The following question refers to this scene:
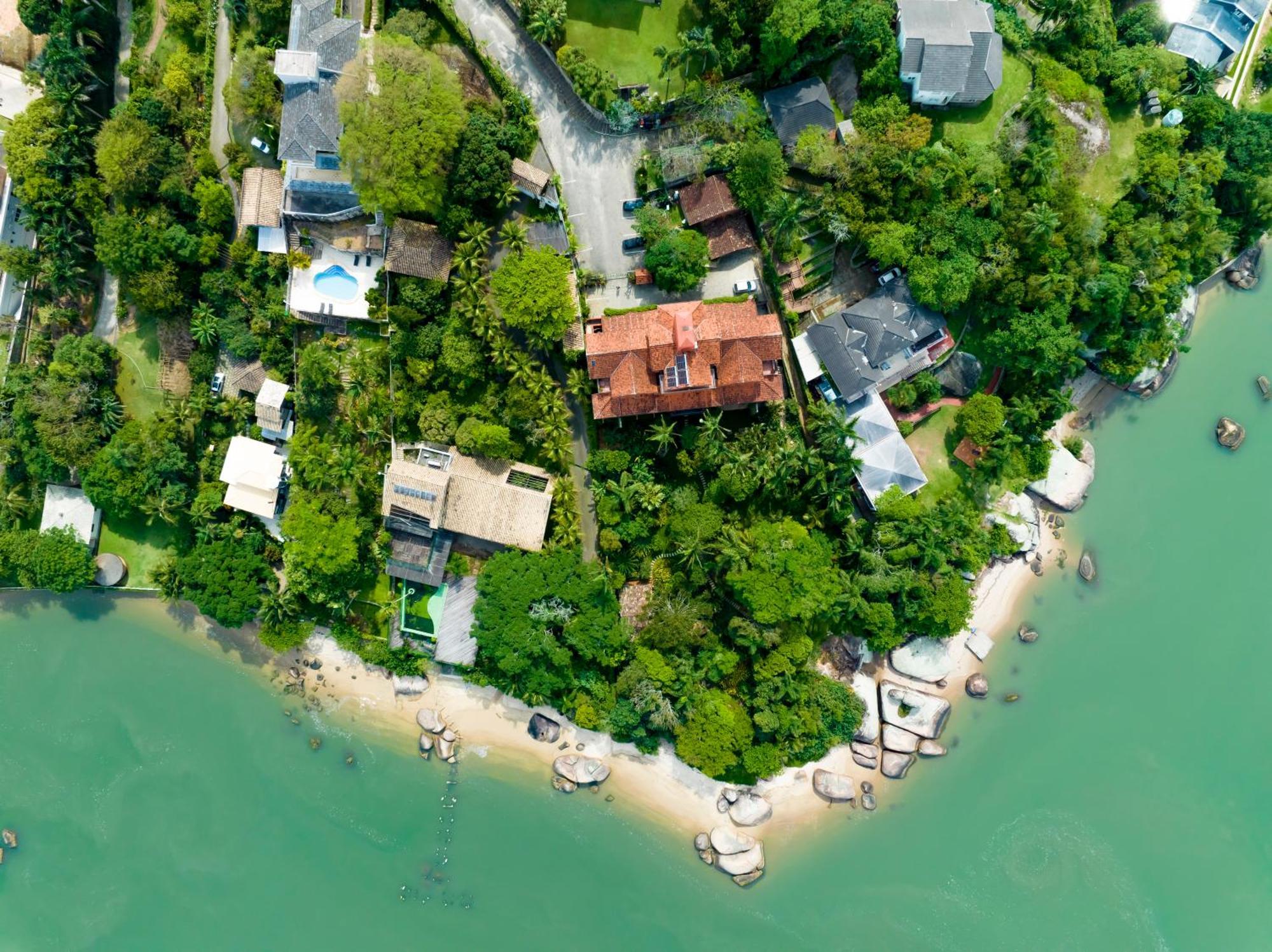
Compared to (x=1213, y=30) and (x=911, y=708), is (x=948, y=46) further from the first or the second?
(x=911, y=708)

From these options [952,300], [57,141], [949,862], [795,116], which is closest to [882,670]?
[949,862]

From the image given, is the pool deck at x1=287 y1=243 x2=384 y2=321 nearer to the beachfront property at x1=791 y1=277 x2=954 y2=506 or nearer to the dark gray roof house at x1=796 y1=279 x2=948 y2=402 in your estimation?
the beachfront property at x1=791 y1=277 x2=954 y2=506

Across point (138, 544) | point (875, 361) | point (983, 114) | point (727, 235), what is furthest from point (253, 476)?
point (983, 114)

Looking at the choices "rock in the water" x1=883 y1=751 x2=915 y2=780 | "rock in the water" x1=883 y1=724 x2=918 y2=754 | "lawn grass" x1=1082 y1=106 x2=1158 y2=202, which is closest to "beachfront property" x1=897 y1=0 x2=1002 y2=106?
A: "lawn grass" x1=1082 y1=106 x2=1158 y2=202

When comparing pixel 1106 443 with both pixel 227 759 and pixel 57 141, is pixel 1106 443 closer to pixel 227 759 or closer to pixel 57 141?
pixel 227 759

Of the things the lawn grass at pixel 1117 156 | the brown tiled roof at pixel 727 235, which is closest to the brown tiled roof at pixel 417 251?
the brown tiled roof at pixel 727 235
